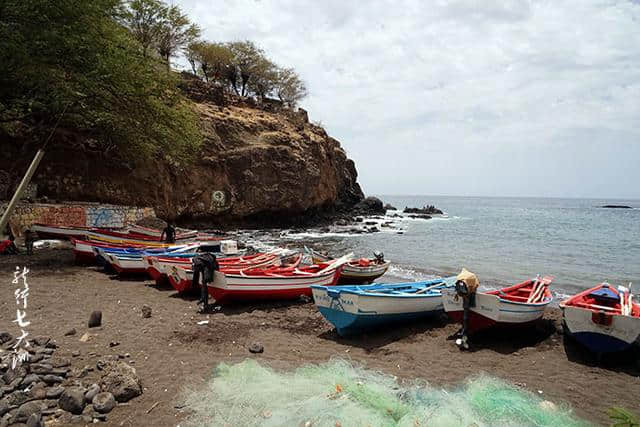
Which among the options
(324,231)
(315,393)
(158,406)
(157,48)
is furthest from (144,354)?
(157,48)

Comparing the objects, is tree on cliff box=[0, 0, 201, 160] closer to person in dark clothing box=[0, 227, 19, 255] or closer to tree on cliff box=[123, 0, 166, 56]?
person in dark clothing box=[0, 227, 19, 255]

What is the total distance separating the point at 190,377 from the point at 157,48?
3798cm

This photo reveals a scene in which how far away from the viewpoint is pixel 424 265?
69.9 feet

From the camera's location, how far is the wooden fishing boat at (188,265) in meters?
11.2

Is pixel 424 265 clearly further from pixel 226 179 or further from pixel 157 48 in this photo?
pixel 157 48

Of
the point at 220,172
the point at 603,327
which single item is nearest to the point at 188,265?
the point at 603,327

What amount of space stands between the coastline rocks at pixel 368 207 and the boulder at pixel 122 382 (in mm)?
51126

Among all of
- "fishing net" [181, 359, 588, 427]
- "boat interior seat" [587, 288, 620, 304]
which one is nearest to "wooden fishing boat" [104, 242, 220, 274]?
"fishing net" [181, 359, 588, 427]

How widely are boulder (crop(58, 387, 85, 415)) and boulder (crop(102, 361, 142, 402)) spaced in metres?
0.40

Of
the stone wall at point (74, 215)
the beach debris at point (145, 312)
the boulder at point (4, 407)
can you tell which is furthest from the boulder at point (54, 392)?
the stone wall at point (74, 215)

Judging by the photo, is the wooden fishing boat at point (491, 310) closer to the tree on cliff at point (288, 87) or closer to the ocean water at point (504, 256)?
the ocean water at point (504, 256)

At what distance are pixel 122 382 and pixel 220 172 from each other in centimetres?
2975

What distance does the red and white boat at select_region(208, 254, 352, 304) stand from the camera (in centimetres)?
1018

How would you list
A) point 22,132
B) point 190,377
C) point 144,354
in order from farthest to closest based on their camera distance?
point 22,132 → point 144,354 → point 190,377
